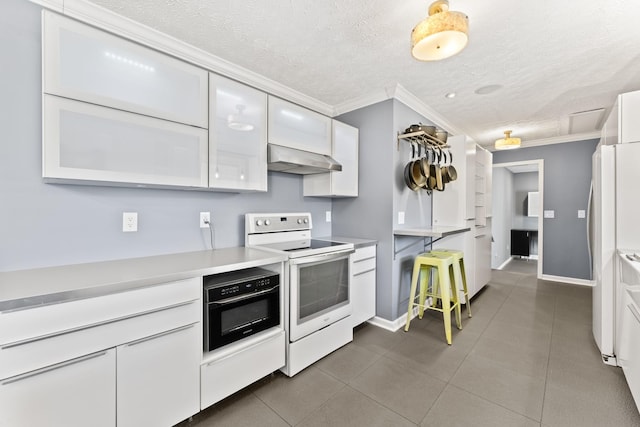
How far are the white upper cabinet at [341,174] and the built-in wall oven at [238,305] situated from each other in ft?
3.76

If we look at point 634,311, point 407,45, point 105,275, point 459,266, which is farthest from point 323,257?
point 634,311

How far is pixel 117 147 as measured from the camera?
4.94ft

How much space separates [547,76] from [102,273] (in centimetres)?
369

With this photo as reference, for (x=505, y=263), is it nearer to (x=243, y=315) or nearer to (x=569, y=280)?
(x=569, y=280)

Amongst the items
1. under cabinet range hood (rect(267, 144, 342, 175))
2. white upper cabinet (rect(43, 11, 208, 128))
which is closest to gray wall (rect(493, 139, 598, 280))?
under cabinet range hood (rect(267, 144, 342, 175))

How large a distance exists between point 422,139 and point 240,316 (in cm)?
247

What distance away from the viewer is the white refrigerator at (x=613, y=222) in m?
1.98

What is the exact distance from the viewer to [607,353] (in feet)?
6.88

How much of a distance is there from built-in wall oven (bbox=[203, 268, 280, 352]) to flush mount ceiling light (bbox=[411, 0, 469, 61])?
5.50ft

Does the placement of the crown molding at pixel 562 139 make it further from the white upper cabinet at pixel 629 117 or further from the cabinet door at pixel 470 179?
the white upper cabinet at pixel 629 117

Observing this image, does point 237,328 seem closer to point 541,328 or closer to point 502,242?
point 541,328

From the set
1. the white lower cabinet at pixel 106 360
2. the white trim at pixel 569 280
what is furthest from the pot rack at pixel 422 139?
the white trim at pixel 569 280

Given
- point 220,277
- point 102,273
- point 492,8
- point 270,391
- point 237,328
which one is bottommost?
point 270,391

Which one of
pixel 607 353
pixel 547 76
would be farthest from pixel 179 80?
pixel 607 353
